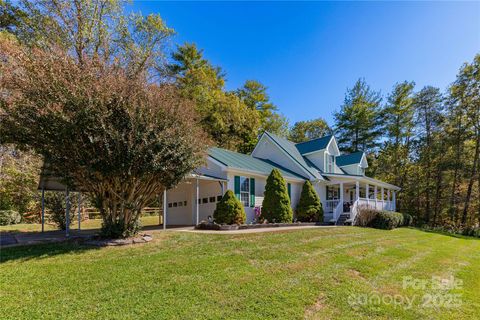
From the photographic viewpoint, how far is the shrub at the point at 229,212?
13078 millimetres

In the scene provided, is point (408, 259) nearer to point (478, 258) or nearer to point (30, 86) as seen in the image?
point (478, 258)

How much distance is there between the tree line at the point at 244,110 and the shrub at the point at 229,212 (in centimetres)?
369

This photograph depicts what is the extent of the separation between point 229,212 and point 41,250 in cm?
739

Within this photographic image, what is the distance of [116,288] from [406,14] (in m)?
15.6

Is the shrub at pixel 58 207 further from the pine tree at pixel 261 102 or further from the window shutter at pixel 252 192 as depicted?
the pine tree at pixel 261 102

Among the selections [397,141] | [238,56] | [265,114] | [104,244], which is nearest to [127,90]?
[104,244]

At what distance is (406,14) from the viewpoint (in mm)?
12969

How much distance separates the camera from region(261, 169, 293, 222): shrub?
1524cm

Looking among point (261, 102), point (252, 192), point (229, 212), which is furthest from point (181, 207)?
point (261, 102)

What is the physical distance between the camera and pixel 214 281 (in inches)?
226

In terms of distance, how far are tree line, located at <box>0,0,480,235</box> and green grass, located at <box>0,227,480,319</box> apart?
271 centimetres

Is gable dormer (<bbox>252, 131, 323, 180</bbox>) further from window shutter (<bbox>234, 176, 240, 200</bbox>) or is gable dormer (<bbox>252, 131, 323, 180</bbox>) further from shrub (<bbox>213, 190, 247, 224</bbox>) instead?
shrub (<bbox>213, 190, 247, 224</bbox>)

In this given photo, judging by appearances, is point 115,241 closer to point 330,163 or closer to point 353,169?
point 330,163

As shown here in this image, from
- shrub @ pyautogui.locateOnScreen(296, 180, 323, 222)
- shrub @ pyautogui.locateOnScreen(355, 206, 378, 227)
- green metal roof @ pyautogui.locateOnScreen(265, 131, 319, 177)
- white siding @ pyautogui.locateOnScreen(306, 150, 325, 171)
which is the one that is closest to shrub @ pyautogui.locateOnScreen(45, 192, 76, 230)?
shrub @ pyautogui.locateOnScreen(296, 180, 323, 222)
